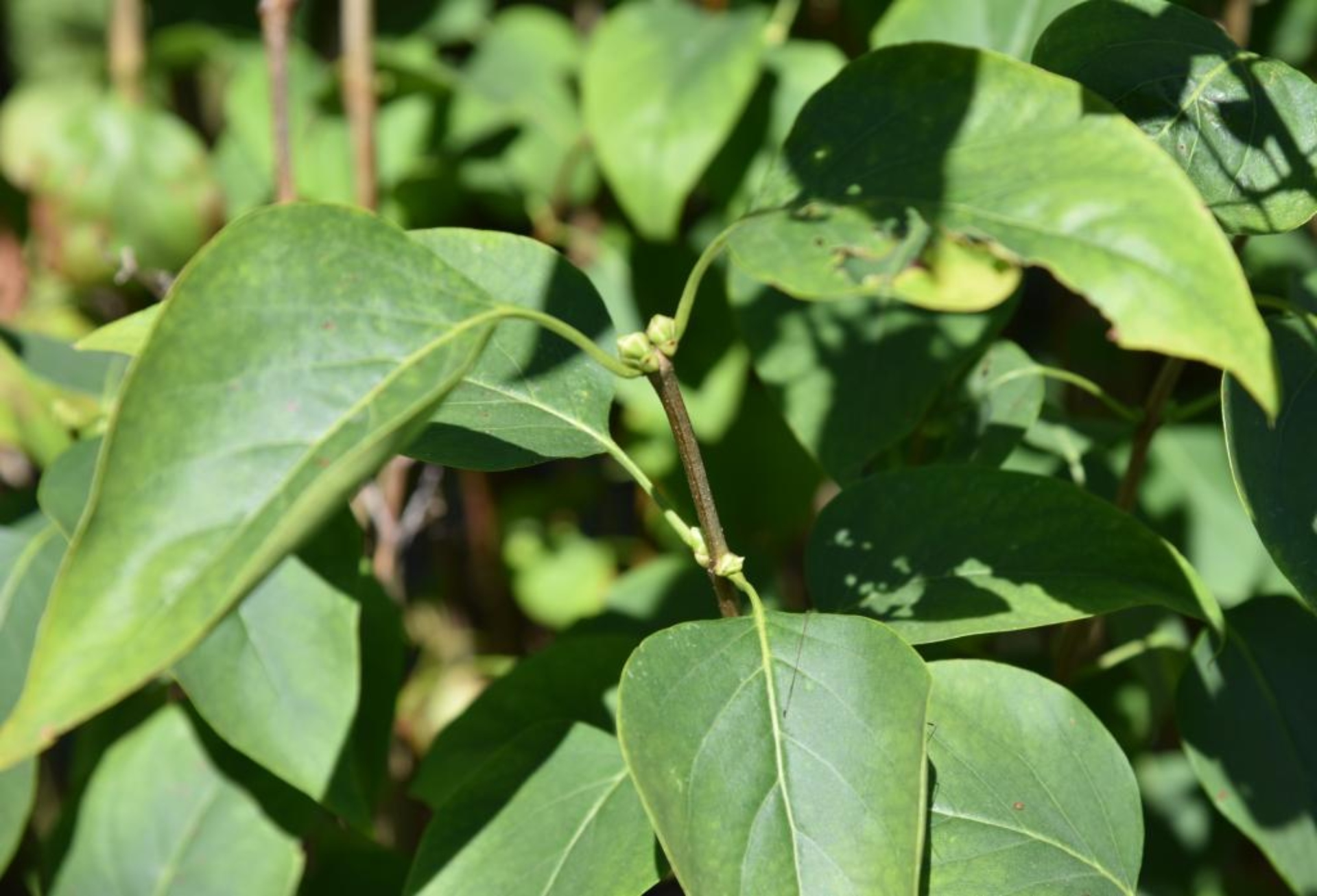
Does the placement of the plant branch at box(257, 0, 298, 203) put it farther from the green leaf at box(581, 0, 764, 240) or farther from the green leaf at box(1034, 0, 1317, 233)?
the green leaf at box(1034, 0, 1317, 233)

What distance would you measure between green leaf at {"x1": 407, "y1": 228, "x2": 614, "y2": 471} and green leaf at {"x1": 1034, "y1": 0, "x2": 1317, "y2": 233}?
23 centimetres

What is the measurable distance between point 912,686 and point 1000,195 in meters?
0.19

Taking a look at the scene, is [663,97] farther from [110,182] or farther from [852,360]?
[110,182]

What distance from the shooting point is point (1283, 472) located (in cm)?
57

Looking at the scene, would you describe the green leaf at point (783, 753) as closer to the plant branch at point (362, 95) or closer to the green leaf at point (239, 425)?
the green leaf at point (239, 425)

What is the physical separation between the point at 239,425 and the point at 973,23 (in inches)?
23.3

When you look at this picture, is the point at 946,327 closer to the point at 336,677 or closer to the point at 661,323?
the point at 661,323

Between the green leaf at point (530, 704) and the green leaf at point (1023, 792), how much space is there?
203mm

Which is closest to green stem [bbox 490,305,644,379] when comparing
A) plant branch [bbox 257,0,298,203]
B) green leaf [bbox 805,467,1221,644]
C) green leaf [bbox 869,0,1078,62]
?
green leaf [bbox 805,467,1221,644]

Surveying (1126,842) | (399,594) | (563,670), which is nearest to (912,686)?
(1126,842)

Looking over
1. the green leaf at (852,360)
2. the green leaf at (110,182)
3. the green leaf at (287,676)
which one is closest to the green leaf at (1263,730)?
the green leaf at (852,360)

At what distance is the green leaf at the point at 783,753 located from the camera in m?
0.49

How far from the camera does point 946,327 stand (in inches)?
30.3

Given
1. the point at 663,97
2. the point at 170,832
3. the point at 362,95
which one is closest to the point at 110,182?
the point at 362,95
